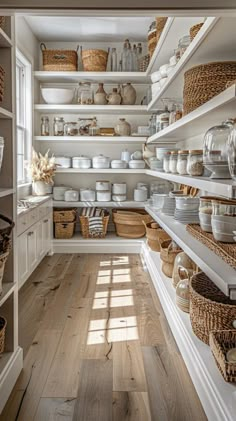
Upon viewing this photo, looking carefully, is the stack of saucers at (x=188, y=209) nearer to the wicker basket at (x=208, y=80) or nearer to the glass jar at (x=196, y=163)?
the glass jar at (x=196, y=163)

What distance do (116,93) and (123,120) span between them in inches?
14.1

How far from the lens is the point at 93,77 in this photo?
18.7 feet

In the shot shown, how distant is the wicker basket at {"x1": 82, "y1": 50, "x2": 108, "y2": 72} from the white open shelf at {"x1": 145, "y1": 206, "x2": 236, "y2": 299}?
310 centimetres

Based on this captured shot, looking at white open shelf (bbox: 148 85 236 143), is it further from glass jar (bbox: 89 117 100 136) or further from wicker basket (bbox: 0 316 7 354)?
glass jar (bbox: 89 117 100 136)

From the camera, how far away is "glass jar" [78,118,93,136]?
583 centimetres

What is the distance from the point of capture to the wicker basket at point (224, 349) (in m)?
1.90

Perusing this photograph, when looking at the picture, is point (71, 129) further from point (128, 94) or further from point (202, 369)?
point (202, 369)

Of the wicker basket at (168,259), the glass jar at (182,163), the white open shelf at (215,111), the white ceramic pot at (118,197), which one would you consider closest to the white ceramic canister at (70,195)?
the white ceramic pot at (118,197)

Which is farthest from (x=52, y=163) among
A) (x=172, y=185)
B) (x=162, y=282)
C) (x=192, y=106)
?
(x=192, y=106)

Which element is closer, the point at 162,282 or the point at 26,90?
the point at 162,282

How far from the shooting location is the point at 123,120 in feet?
19.2

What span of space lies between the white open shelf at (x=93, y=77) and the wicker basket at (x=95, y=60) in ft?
0.31

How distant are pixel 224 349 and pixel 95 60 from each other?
14.8 ft

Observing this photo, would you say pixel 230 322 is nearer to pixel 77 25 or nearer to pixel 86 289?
pixel 86 289
